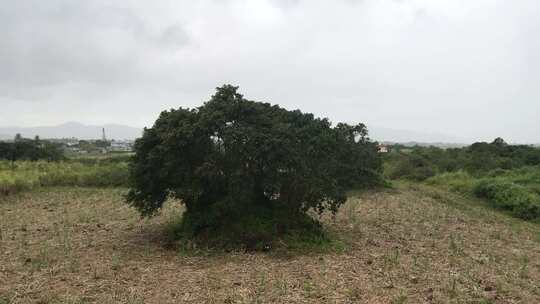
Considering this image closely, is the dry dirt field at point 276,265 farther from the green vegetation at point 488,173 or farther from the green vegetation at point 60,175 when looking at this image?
the green vegetation at point 60,175

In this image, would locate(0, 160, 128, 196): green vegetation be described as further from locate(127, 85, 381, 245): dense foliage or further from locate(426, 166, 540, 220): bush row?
locate(426, 166, 540, 220): bush row

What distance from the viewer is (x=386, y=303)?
22.0 ft

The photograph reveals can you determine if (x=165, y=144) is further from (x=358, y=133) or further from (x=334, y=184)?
(x=358, y=133)

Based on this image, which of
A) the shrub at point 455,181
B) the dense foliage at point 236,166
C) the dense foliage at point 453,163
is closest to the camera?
the dense foliage at point 236,166

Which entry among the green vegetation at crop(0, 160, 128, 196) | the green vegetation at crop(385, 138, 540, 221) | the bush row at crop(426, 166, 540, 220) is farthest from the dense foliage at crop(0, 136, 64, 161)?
the bush row at crop(426, 166, 540, 220)

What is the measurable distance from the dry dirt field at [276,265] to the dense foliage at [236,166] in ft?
3.12

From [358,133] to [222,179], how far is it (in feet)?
17.0

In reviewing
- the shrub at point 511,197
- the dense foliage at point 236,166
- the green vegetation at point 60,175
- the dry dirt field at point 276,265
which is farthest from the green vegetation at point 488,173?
the green vegetation at point 60,175

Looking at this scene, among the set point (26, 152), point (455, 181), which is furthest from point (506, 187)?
point (26, 152)

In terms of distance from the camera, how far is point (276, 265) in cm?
866

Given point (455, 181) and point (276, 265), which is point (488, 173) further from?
point (276, 265)

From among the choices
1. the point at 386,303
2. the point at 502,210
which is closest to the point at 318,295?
the point at 386,303

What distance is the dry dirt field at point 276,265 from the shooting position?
281 inches

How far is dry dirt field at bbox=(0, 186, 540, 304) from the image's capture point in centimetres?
713
